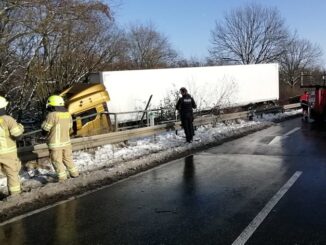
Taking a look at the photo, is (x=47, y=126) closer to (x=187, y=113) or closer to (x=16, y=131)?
(x=16, y=131)

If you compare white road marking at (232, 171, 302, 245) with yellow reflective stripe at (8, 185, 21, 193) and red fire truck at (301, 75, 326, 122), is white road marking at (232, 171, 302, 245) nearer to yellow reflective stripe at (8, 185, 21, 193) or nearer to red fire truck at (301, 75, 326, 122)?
yellow reflective stripe at (8, 185, 21, 193)

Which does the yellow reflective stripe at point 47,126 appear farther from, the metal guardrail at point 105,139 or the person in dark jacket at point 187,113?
the person in dark jacket at point 187,113

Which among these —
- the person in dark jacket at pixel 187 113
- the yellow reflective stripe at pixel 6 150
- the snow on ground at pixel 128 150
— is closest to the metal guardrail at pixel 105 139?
the snow on ground at pixel 128 150

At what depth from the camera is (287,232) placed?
5.44m

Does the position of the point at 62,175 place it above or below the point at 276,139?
above

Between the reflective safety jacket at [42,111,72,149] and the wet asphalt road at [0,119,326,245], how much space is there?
1.32m

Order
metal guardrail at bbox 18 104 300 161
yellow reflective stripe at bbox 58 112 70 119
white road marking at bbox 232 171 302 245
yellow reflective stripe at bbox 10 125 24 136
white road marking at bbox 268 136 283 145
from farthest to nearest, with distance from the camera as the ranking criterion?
white road marking at bbox 268 136 283 145 → metal guardrail at bbox 18 104 300 161 → yellow reflective stripe at bbox 58 112 70 119 → yellow reflective stripe at bbox 10 125 24 136 → white road marking at bbox 232 171 302 245

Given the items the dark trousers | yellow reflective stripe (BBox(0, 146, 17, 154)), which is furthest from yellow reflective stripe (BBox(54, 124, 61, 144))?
the dark trousers

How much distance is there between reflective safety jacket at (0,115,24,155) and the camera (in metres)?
7.54

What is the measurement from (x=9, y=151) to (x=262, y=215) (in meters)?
4.22

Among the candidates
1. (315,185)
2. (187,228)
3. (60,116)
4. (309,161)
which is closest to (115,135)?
(60,116)

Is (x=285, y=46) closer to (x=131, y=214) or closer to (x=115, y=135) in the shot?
(x=115, y=135)

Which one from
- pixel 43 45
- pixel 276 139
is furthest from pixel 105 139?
pixel 43 45

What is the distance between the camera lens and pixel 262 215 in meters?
6.14
